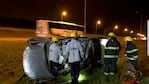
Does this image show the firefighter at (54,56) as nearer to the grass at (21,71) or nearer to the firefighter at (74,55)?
the firefighter at (74,55)

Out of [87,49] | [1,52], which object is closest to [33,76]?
[87,49]

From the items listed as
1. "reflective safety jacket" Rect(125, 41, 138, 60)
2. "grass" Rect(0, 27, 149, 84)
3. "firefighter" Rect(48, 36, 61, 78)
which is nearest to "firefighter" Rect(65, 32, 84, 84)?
"firefighter" Rect(48, 36, 61, 78)

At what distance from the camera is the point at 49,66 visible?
1312cm

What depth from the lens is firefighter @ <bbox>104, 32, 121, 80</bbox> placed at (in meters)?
13.9

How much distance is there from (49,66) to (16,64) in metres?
5.96

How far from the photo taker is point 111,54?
13.9 meters

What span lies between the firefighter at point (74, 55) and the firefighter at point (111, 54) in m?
1.41

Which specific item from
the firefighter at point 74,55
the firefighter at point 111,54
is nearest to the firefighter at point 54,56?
the firefighter at point 74,55

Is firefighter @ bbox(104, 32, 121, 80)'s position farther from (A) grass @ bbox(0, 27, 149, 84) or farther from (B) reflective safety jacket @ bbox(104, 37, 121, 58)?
(A) grass @ bbox(0, 27, 149, 84)

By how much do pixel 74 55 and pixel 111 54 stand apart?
175cm

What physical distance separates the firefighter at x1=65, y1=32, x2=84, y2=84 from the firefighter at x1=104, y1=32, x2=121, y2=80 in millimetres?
1408

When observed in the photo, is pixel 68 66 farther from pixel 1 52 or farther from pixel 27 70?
pixel 1 52

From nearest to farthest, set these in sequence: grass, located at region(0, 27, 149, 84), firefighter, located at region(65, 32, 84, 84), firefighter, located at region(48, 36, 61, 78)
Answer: firefighter, located at region(65, 32, 84, 84) < firefighter, located at region(48, 36, 61, 78) < grass, located at region(0, 27, 149, 84)

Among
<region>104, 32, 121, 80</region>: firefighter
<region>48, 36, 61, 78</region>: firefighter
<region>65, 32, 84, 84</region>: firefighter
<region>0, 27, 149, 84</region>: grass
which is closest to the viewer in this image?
<region>65, 32, 84, 84</region>: firefighter
